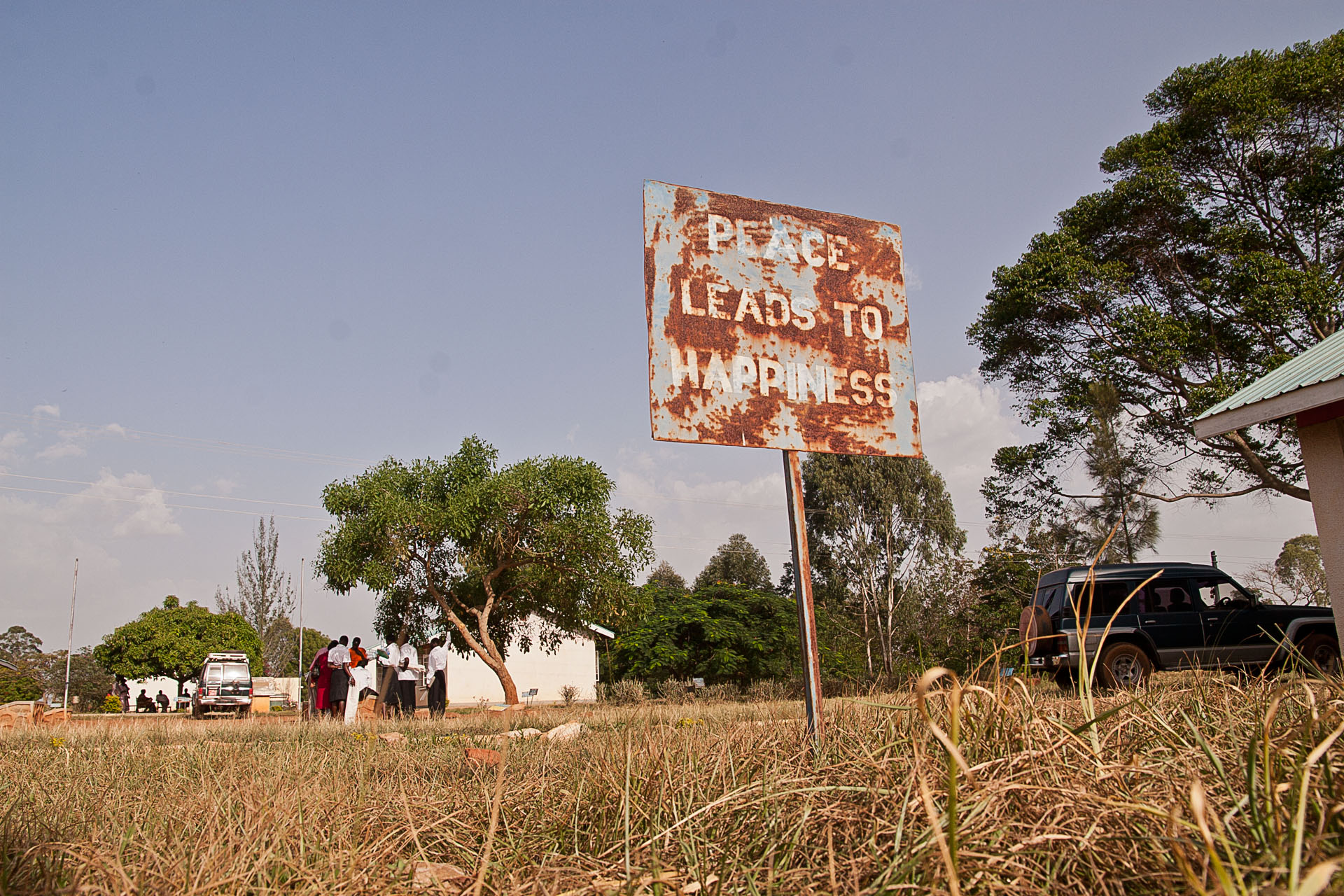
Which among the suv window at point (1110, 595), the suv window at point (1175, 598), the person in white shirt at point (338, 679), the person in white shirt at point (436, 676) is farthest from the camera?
the person in white shirt at point (436, 676)

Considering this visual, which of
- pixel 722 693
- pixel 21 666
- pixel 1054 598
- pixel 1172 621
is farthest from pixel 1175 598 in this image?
pixel 21 666

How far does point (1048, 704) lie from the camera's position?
2.85 metres

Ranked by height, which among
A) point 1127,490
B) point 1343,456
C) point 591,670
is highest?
point 1127,490

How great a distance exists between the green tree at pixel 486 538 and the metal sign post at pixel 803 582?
1961 cm

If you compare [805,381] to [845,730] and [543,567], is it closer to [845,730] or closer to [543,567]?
[845,730]

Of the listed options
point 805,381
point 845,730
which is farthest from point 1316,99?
point 845,730

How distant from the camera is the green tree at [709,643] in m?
27.5

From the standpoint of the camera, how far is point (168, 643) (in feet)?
133

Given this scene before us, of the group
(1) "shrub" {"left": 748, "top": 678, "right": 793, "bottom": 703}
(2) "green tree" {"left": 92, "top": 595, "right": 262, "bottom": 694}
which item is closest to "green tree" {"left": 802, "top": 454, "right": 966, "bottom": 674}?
(1) "shrub" {"left": 748, "top": 678, "right": 793, "bottom": 703}

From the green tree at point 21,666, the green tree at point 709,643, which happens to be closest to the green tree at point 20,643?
the green tree at point 21,666

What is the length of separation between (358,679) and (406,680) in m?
1.32

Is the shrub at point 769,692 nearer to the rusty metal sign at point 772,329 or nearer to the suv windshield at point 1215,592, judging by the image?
the suv windshield at point 1215,592

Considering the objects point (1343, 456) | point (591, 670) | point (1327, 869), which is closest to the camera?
point (1327, 869)

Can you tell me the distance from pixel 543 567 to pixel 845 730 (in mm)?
21362
